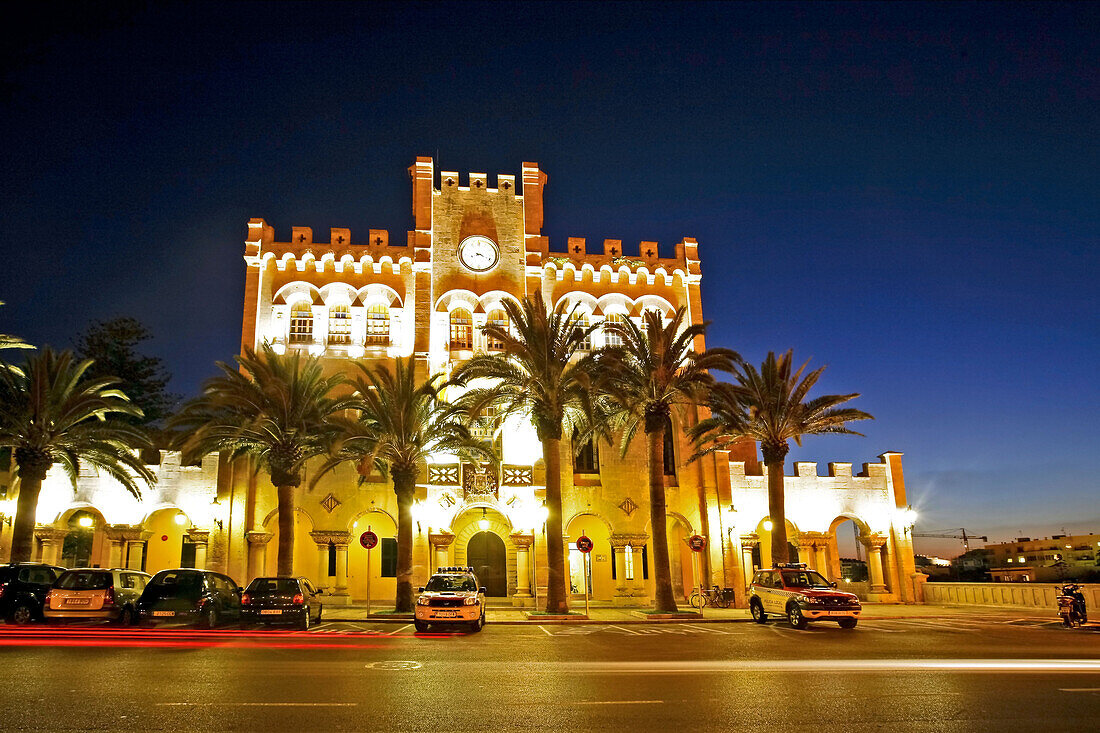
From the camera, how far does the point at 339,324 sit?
35.1 meters

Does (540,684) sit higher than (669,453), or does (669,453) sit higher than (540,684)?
(669,453)

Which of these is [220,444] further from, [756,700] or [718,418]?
[756,700]

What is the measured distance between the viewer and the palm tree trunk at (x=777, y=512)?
30281mm

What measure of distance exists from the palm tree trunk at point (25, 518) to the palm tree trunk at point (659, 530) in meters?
21.3

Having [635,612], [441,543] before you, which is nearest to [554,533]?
[635,612]

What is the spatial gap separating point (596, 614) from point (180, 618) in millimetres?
14433

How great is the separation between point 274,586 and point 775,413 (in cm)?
1915

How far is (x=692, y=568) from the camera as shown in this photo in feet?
114

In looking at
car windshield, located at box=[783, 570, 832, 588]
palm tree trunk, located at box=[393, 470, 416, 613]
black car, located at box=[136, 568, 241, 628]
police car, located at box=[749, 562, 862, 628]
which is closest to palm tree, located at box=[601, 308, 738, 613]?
police car, located at box=[749, 562, 862, 628]

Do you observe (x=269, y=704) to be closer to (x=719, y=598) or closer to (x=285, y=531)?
(x=285, y=531)

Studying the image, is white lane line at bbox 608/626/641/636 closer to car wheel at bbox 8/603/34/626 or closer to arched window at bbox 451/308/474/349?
arched window at bbox 451/308/474/349

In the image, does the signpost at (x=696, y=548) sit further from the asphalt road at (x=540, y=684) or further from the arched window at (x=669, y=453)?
the asphalt road at (x=540, y=684)

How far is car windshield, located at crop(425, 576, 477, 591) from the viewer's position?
71.0ft

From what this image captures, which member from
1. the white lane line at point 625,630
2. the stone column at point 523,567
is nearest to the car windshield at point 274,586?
the white lane line at point 625,630
